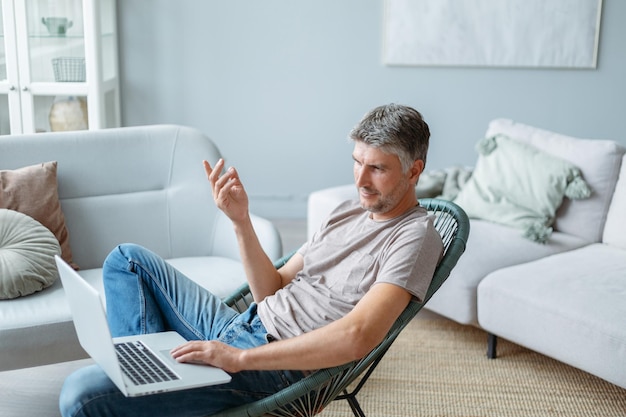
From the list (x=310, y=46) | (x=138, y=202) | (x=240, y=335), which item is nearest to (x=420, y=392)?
(x=240, y=335)

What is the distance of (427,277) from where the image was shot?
188 centimetres

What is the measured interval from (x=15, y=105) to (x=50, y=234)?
1.73 metres

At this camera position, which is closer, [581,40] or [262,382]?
[262,382]

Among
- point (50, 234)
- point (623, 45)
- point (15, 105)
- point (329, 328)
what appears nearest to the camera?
point (329, 328)

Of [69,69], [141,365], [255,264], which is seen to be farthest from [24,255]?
[69,69]

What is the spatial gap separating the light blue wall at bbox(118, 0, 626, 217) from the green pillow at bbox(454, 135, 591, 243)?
1232 mm

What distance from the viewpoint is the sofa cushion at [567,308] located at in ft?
8.55

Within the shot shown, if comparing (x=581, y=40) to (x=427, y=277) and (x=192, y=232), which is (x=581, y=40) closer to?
(x=192, y=232)

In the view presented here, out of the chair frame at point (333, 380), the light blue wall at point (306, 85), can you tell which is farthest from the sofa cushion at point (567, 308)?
the light blue wall at point (306, 85)

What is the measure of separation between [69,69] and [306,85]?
4.51 ft

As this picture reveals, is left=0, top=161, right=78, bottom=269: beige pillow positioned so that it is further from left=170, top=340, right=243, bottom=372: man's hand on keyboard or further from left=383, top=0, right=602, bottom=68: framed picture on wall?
left=383, top=0, right=602, bottom=68: framed picture on wall

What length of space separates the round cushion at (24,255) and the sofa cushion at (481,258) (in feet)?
4.75

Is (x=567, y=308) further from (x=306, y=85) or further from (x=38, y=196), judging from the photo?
(x=306, y=85)

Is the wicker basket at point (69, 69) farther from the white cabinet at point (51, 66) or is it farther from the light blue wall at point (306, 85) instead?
the light blue wall at point (306, 85)
